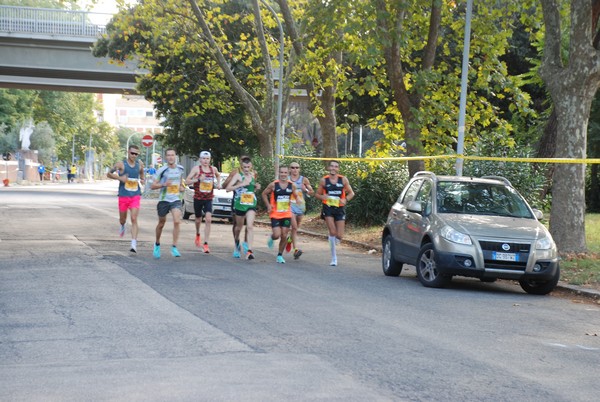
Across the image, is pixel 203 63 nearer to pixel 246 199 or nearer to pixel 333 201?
pixel 246 199

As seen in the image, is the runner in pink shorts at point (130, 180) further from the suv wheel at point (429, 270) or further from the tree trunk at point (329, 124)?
the tree trunk at point (329, 124)

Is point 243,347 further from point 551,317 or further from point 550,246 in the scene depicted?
point 550,246

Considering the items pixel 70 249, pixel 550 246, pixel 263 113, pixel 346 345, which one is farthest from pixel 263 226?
pixel 346 345

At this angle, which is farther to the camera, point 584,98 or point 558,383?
point 584,98

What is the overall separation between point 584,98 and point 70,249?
921cm

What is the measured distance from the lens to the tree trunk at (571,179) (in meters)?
16.7

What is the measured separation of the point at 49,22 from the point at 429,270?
119ft

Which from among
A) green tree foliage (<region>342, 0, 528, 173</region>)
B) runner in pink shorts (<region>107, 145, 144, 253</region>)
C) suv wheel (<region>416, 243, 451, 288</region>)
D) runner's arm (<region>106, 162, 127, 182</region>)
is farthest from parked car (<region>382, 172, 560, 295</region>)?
green tree foliage (<region>342, 0, 528, 173</region>)

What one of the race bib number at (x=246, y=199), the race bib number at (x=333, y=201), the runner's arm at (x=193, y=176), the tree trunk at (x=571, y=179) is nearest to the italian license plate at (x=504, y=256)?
the tree trunk at (x=571, y=179)

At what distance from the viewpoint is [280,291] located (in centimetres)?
1243

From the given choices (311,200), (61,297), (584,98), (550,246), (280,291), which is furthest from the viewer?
(311,200)

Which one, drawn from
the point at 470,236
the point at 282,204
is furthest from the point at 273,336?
the point at 282,204

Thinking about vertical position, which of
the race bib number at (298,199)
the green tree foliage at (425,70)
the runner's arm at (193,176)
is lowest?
the race bib number at (298,199)

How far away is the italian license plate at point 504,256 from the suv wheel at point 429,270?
2.52ft
